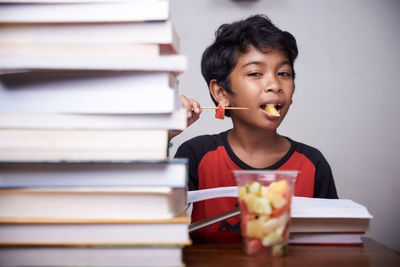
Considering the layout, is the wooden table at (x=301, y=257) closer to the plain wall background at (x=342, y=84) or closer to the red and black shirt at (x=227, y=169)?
the red and black shirt at (x=227, y=169)

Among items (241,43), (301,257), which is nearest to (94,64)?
(301,257)

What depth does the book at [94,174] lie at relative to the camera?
1.80ft

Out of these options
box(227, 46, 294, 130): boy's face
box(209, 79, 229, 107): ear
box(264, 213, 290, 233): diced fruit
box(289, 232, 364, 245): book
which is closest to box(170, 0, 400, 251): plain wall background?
box(209, 79, 229, 107): ear

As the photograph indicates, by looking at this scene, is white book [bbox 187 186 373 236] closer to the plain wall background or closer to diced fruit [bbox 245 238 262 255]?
diced fruit [bbox 245 238 262 255]

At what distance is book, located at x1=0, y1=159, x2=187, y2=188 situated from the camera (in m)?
0.55

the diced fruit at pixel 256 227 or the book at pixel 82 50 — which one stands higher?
the book at pixel 82 50

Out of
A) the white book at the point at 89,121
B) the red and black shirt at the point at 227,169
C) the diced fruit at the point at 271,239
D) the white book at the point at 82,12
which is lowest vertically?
the red and black shirt at the point at 227,169

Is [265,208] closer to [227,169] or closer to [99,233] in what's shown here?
[99,233]

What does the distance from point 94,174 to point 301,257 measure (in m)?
0.33

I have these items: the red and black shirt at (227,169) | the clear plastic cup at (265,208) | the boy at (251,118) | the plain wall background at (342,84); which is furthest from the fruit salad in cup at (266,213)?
the plain wall background at (342,84)

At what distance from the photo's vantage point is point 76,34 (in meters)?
0.59

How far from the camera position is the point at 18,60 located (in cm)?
54

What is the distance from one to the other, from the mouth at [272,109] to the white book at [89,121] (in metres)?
0.79

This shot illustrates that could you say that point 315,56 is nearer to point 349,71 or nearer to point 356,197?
point 349,71
